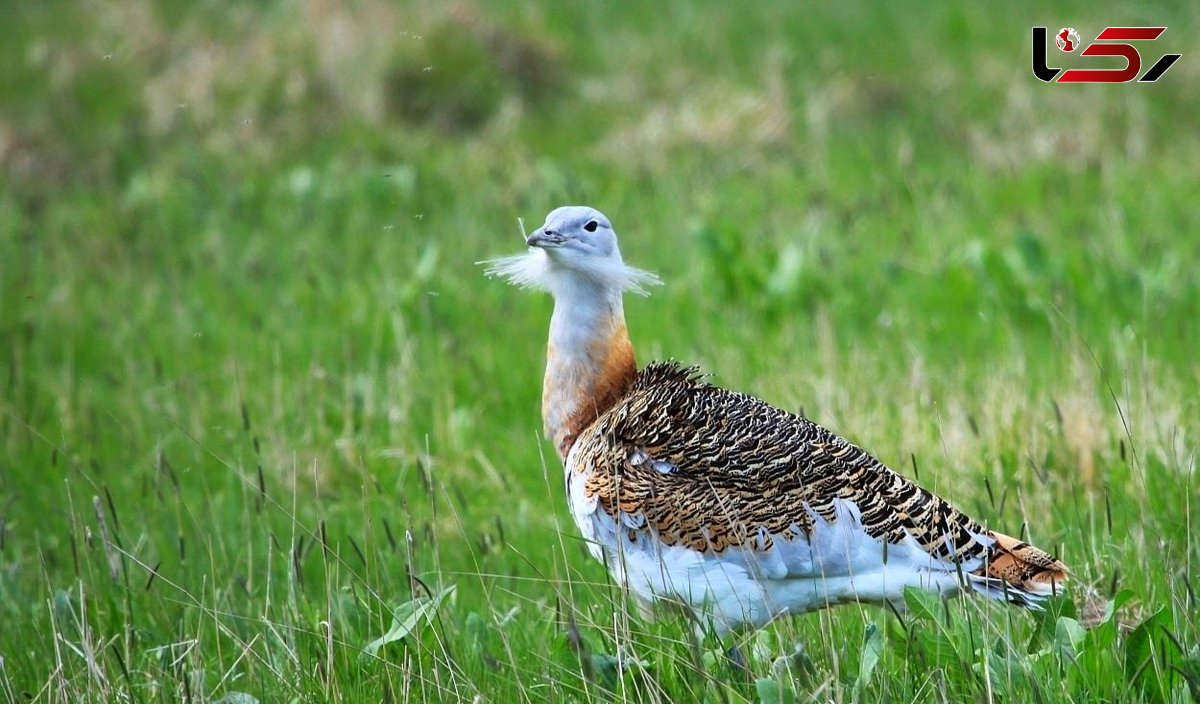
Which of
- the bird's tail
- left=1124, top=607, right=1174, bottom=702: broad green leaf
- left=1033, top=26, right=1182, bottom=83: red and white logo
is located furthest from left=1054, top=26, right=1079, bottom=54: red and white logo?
left=1124, top=607, right=1174, bottom=702: broad green leaf

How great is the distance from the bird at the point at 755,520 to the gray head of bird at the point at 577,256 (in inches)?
2.1

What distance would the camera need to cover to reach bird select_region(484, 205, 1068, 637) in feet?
11.1

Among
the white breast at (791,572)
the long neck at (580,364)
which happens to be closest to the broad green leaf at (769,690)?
the white breast at (791,572)

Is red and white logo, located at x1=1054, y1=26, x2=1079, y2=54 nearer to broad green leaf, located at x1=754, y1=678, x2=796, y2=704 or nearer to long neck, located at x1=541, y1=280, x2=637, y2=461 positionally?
long neck, located at x1=541, y1=280, x2=637, y2=461

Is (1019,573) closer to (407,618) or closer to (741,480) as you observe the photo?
(741,480)

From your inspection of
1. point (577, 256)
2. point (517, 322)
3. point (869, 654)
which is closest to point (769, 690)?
point (869, 654)

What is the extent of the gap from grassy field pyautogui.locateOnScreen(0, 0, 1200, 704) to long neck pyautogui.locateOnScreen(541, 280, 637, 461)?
0.42 metres

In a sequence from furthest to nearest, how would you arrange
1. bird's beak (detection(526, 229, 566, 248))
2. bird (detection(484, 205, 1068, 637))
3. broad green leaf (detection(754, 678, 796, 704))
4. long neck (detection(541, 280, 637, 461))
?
long neck (detection(541, 280, 637, 461))
bird's beak (detection(526, 229, 566, 248))
bird (detection(484, 205, 1068, 637))
broad green leaf (detection(754, 678, 796, 704))

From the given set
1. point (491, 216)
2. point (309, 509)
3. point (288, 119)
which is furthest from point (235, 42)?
point (309, 509)

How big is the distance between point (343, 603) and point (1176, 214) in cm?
498

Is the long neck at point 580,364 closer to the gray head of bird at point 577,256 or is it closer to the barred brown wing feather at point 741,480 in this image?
the gray head of bird at point 577,256

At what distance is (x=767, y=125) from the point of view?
29.1 feet

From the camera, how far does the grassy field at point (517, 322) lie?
3289 mm

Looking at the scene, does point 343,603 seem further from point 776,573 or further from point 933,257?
point 933,257
